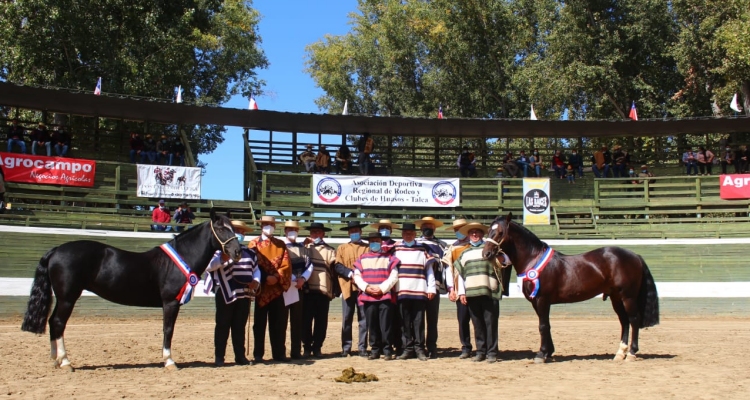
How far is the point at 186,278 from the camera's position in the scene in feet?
34.7

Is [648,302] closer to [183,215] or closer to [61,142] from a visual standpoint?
[183,215]

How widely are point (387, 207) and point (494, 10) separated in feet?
69.2

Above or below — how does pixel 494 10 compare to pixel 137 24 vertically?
above

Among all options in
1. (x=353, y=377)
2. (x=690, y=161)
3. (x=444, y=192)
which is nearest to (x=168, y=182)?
(x=444, y=192)

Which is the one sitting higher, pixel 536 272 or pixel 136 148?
pixel 136 148

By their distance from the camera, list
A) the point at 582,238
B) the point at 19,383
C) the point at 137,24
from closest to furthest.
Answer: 1. the point at 19,383
2. the point at 582,238
3. the point at 137,24

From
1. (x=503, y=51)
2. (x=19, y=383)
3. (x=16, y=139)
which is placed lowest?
(x=19, y=383)

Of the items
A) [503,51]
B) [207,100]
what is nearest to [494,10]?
[503,51]

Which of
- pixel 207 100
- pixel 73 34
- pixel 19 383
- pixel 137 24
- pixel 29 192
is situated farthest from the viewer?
pixel 207 100

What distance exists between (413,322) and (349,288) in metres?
1.17

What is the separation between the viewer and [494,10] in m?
42.7

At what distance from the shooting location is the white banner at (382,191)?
24781 mm

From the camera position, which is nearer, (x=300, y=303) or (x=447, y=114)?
(x=300, y=303)

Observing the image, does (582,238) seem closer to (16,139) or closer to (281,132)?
(281,132)
